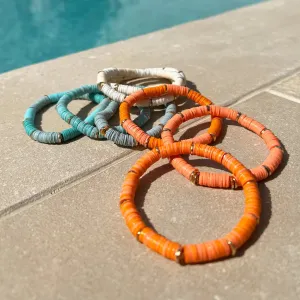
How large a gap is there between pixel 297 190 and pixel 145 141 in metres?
0.83

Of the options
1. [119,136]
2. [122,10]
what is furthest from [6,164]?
[122,10]

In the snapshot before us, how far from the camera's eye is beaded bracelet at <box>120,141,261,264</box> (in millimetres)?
1592

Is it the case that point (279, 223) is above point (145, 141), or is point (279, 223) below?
below

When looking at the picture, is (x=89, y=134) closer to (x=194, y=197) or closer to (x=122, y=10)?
(x=194, y=197)

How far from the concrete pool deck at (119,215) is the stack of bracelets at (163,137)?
0.06m

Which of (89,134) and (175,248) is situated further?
(89,134)

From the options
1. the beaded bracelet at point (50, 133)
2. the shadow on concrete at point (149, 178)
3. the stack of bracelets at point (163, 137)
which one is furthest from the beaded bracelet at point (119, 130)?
the shadow on concrete at point (149, 178)

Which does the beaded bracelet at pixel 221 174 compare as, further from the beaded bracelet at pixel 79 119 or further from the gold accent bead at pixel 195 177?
the beaded bracelet at pixel 79 119

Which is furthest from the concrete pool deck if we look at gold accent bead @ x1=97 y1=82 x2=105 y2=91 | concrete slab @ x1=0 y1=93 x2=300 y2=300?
gold accent bead @ x1=97 y1=82 x2=105 y2=91

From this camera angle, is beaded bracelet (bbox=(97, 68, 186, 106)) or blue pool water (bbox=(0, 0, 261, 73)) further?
blue pool water (bbox=(0, 0, 261, 73))

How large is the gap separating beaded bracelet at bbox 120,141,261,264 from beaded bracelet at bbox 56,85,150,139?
443 mm

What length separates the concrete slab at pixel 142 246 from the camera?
152 centimetres

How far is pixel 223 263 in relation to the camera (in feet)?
5.26

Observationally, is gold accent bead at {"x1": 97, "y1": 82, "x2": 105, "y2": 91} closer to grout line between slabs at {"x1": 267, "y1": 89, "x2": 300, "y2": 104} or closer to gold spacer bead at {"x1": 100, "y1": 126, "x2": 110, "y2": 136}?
gold spacer bead at {"x1": 100, "y1": 126, "x2": 110, "y2": 136}
